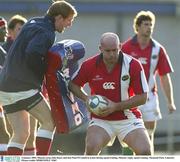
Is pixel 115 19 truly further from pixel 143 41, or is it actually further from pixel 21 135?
pixel 21 135

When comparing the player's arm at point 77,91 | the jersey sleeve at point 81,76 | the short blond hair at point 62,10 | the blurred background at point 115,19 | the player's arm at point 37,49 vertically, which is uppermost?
the short blond hair at point 62,10

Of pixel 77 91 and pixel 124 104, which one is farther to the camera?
pixel 77 91

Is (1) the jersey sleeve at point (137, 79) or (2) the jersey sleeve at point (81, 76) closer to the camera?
(1) the jersey sleeve at point (137, 79)

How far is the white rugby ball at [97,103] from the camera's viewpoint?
12617 mm

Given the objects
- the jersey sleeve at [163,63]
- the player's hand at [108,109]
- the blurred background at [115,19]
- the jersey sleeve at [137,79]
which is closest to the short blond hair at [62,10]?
the jersey sleeve at [137,79]

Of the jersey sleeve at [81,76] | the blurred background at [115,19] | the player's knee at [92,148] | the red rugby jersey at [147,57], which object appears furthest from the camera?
the blurred background at [115,19]

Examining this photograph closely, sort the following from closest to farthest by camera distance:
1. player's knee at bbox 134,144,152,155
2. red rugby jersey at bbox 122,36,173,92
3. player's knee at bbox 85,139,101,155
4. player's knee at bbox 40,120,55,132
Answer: player's knee at bbox 134,144,152,155 → player's knee at bbox 85,139,101,155 → player's knee at bbox 40,120,55,132 → red rugby jersey at bbox 122,36,173,92

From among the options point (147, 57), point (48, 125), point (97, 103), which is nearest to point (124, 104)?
point (97, 103)

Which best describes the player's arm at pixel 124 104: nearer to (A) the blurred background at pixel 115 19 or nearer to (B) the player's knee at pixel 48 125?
(B) the player's knee at pixel 48 125

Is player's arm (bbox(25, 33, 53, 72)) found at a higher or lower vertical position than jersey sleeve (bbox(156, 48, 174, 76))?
higher

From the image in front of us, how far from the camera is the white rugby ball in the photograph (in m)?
12.6

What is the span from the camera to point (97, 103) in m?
12.6

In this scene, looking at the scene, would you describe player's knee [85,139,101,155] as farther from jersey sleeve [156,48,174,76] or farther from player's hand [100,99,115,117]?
jersey sleeve [156,48,174,76]

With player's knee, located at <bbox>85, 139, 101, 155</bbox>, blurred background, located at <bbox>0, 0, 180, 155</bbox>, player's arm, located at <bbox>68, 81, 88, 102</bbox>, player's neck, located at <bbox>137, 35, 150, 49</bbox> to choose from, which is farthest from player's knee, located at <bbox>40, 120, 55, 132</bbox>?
blurred background, located at <bbox>0, 0, 180, 155</bbox>
